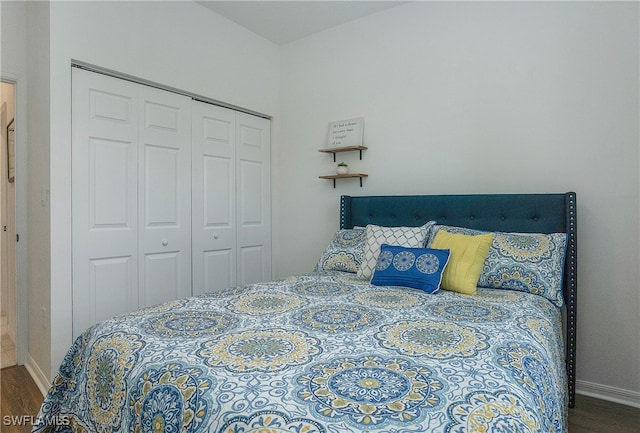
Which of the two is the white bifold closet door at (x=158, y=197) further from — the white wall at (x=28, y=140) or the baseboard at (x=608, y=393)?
the baseboard at (x=608, y=393)

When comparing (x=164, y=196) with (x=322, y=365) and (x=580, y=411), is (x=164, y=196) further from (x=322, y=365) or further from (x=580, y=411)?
(x=580, y=411)

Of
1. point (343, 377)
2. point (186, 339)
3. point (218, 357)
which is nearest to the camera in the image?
point (343, 377)

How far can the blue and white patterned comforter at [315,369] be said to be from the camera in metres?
0.83

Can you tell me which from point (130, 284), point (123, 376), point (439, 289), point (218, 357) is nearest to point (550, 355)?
point (439, 289)

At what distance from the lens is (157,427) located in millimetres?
988

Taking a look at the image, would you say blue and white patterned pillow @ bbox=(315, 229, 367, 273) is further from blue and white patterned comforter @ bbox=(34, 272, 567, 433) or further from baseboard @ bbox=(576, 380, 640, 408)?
baseboard @ bbox=(576, 380, 640, 408)

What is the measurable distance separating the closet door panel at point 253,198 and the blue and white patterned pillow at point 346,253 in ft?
3.18

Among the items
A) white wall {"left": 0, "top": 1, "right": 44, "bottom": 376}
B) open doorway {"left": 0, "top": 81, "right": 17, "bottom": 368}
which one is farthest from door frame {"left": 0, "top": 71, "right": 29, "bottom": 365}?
open doorway {"left": 0, "top": 81, "right": 17, "bottom": 368}

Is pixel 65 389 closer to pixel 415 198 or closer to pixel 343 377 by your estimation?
pixel 343 377

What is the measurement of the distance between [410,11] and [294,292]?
2.33 meters

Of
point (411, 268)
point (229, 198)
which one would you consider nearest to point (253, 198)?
point (229, 198)

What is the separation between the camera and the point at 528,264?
82.0 inches

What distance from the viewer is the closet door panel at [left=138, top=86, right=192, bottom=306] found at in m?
2.69

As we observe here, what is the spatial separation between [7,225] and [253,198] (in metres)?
2.07
